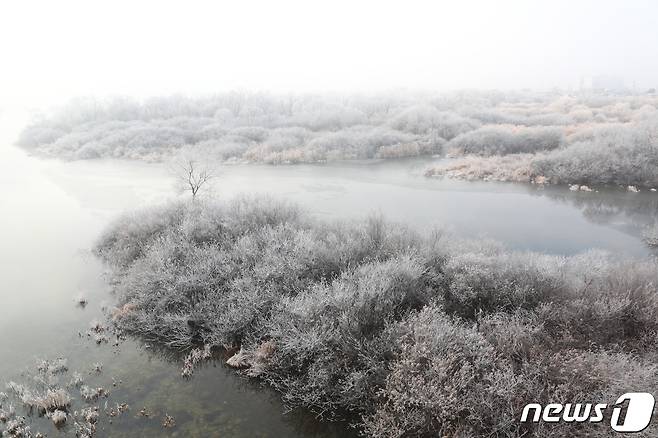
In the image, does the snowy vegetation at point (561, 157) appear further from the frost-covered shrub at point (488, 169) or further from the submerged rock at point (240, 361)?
the submerged rock at point (240, 361)

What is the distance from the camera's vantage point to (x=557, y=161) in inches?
1224

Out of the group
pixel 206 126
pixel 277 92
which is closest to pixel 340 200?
pixel 206 126

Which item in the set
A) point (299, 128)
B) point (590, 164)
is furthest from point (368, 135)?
point (590, 164)

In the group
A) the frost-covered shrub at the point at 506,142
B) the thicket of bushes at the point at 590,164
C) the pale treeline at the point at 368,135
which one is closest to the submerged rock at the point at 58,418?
the pale treeline at the point at 368,135

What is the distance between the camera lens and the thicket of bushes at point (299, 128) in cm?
3900

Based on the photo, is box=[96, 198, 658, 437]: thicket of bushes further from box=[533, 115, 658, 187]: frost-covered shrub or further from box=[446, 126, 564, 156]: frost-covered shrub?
box=[446, 126, 564, 156]: frost-covered shrub

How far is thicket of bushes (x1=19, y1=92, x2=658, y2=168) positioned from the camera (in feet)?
128

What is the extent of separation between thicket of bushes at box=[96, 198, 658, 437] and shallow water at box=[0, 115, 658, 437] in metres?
1.20

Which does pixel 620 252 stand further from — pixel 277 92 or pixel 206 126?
pixel 277 92

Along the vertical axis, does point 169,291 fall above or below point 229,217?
below

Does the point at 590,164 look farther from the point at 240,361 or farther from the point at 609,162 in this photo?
the point at 240,361

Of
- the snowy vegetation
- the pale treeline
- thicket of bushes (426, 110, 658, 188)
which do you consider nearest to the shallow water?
thicket of bushes (426, 110, 658, 188)

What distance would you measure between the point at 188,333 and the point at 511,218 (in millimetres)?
17339

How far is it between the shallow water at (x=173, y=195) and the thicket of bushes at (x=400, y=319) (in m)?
1.20
